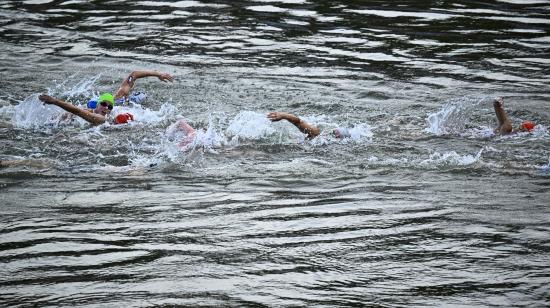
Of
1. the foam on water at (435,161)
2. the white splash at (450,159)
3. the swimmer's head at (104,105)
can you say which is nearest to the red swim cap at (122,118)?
the swimmer's head at (104,105)

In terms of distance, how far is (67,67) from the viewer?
1497 centimetres

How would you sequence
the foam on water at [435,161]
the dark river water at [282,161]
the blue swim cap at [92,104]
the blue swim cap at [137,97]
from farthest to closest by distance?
the blue swim cap at [137,97] → the blue swim cap at [92,104] → the foam on water at [435,161] → the dark river water at [282,161]

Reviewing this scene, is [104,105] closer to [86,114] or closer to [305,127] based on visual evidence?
[86,114]

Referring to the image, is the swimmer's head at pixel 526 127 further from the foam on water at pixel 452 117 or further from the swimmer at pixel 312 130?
the swimmer at pixel 312 130

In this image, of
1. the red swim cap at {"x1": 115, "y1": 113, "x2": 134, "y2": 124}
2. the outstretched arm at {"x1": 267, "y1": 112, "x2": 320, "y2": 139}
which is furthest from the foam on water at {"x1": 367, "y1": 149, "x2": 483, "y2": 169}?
the red swim cap at {"x1": 115, "y1": 113, "x2": 134, "y2": 124}

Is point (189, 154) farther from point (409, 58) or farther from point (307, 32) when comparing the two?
point (307, 32)

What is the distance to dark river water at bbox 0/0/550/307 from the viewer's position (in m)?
6.30

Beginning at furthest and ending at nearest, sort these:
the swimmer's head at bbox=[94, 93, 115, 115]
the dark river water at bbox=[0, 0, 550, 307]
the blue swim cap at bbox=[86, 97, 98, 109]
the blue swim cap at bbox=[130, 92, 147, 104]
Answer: the blue swim cap at bbox=[130, 92, 147, 104], the blue swim cap at bbox=[86, 97, 98, 109], the swimmer's head at bbox=[94, 93, 115, 115], the dark river water at bbox=[0, 0, 550, 307]

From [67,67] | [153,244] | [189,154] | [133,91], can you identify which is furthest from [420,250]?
[67,67]

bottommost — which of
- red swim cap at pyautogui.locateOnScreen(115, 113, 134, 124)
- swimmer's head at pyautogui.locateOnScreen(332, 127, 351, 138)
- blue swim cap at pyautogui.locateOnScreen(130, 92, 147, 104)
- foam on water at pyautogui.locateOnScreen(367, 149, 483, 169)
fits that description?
foam on water at pyautogui.locateOnScreen(367, 149, 483, 169)

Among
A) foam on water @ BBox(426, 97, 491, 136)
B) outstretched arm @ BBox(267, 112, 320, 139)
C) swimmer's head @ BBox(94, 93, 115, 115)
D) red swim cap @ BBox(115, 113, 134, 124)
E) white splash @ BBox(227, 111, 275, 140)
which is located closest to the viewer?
outstretched arm @ BBox(267, 112, 320, 139)

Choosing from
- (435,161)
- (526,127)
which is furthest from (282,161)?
(526,127)

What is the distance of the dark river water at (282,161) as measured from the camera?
20.7ft

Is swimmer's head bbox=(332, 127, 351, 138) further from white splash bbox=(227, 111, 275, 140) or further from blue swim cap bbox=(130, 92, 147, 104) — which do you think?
blue swim cap bbox=(130, 92, 147, 104)
